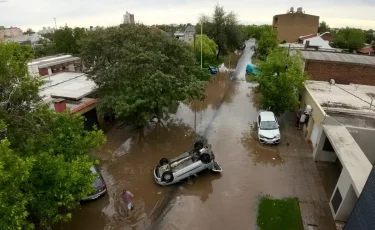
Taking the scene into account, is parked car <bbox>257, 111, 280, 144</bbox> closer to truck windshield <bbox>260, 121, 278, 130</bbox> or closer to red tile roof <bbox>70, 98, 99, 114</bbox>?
truck windshield <bbox>260, 121, 278, 130</bbox>

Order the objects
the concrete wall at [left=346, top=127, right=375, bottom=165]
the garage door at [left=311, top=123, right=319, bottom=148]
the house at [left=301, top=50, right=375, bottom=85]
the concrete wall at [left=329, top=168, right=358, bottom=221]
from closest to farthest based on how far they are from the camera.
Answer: the concrete wall at [left=329, top=168, right=358, bottom=221], the concrete wall at [left=346, top=127, right=375, bottom=165], the garage door at [left=311, top=123, right=319, bottom=148], the house at [left=301, top=50, right=375, bottom=85]

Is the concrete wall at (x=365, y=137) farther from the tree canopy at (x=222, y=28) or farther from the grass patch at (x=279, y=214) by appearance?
the tree canopy at (x=222, y=28)

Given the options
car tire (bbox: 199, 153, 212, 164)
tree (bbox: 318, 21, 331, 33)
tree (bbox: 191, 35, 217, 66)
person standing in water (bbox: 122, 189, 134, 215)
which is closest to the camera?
person standing in water (bbox: 122, 189, 134, 215)

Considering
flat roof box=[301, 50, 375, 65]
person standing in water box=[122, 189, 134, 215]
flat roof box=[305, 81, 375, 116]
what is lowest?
person standing in water box=[122, 189, 134, 215]

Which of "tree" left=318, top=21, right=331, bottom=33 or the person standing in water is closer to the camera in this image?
the person standing in water

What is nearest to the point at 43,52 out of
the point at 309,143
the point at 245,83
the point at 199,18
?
the point at 199,18

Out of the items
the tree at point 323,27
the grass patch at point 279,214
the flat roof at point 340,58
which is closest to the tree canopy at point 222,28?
the flat roof at point 340,58

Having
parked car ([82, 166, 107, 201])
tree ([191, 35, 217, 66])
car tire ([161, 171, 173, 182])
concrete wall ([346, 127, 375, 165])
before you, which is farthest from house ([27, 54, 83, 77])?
concrete wall ([346, 127, 375, 165])

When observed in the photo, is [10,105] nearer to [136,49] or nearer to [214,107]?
[136,49]
